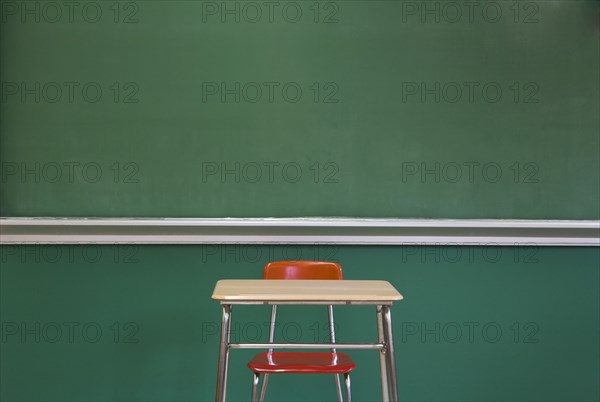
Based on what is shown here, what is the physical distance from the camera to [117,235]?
2830 millimetres

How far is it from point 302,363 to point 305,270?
0.43 meters

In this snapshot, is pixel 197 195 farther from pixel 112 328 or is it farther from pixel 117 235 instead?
pixel 112 328

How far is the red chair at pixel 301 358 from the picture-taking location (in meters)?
2.19

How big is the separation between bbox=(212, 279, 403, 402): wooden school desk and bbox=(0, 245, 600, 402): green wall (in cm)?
68

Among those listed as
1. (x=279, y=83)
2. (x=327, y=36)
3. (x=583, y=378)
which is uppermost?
(x=327, y=36)

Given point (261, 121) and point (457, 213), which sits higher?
point (261, 121)

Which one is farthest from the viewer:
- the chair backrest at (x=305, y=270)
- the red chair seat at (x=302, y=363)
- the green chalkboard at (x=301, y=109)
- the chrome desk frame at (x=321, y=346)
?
the green chalkboard at (x=301, y=109)

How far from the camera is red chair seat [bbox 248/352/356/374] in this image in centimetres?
218

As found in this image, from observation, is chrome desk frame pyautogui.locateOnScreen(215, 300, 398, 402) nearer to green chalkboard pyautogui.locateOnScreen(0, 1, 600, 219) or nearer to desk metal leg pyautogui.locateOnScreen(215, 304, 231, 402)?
desk metal leg pyautogui.locateOnScreen(215, 304, 231, 402)

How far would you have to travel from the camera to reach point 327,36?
289 cm

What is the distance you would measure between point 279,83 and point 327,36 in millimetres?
344

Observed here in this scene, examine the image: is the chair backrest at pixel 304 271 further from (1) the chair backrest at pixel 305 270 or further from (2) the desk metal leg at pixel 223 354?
(2) the desk metal leg at pixel 223 354

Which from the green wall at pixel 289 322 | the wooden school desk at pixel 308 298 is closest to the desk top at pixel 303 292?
the wooden school desk at pixel 308 298

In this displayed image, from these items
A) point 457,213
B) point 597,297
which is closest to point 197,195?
point 457,213
